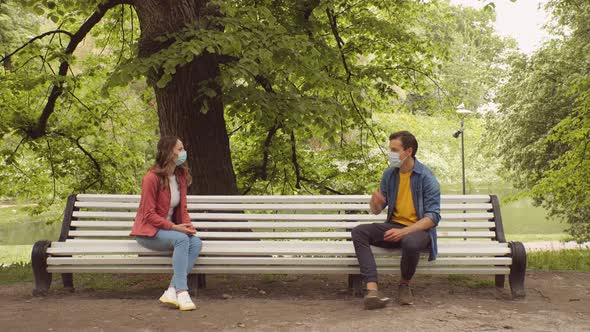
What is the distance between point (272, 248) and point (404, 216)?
986 mm

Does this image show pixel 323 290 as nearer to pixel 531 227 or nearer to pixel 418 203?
pixel 418 203

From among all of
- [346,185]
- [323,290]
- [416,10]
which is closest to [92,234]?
[323,290]

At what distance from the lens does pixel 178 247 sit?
182 inches

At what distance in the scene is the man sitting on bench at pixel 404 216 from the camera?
4562 millimetres

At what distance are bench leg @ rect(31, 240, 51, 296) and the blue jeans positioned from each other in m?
0.72

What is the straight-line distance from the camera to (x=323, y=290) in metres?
5.25

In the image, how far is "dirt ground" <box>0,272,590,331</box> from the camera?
13.1 feet

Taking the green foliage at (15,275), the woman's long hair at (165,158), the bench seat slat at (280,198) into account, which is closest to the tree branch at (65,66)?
the green foliage at (15,275)

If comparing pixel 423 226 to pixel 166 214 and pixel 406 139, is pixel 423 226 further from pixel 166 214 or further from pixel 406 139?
pixel 166 214

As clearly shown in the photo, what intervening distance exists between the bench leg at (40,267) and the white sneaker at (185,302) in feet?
3.84

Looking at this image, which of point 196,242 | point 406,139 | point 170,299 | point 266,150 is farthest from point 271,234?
point 266,150

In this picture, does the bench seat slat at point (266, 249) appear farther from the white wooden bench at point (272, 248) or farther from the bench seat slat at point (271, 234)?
the bench seat slat at point (271, 234)

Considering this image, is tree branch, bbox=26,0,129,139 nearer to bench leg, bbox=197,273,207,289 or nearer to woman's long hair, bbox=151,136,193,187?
woman's long hair, bbox=151,136,193,187

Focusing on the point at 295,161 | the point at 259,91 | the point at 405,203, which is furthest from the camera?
the point at 295,161
